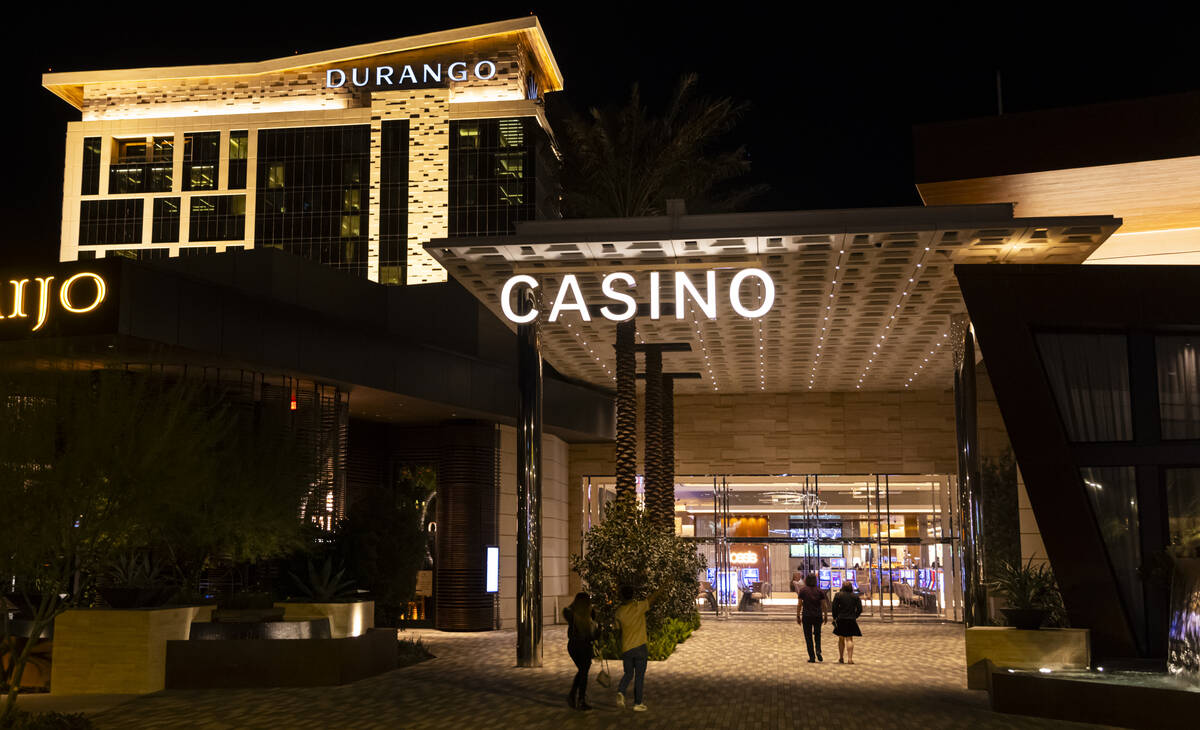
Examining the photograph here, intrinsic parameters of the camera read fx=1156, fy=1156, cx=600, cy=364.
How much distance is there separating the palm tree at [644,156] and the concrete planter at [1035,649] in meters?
18.7

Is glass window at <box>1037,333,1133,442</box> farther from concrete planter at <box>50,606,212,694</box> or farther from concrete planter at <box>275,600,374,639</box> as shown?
concrete planter at <box>50,606,212,694</box>

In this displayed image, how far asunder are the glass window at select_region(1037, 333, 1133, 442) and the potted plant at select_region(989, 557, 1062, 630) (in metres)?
2.03

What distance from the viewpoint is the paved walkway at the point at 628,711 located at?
41.1 ft

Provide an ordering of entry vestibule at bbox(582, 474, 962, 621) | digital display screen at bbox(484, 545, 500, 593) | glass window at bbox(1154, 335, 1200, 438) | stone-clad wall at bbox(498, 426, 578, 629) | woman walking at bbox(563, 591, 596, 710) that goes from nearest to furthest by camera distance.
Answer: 1. woman walking at bbox(563, 591, 596, 710)
2. glass window at bbox(1154, 335, 1200, 438)
3. digital display screen at bbox(484, 545, 500, 593)
4. stone-clad wall at bbox(498, 426, 578, 629)
5. entry vestibule at bbox(582, 474, 962, 621)

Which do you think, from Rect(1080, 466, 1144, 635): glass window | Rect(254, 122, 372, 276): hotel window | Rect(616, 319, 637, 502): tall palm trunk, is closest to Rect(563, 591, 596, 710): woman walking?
Rect(1080, 466, 1144, 635): glass window

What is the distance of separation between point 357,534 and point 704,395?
52.8 feet

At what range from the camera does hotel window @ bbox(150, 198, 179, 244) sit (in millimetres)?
67875

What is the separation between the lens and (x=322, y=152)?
6650 cm

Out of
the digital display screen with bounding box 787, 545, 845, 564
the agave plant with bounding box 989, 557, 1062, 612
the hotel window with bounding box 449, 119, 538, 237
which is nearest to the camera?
the agave plant with bounding box 989, 557, 1062, 612

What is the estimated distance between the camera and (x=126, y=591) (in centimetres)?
1535

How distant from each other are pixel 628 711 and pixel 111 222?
63.6 m

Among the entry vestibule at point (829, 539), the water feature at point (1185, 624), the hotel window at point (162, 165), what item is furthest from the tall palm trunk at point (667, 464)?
the hotel window at point (162, 165)

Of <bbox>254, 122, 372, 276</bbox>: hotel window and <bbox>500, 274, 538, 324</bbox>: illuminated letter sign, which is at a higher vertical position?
<bbox>254, 122, 372, 276</bbox>: hotel window

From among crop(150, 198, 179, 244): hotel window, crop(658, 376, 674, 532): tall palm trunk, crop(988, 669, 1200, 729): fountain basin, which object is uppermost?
crop(150, 198, 179, 244): hotel window
